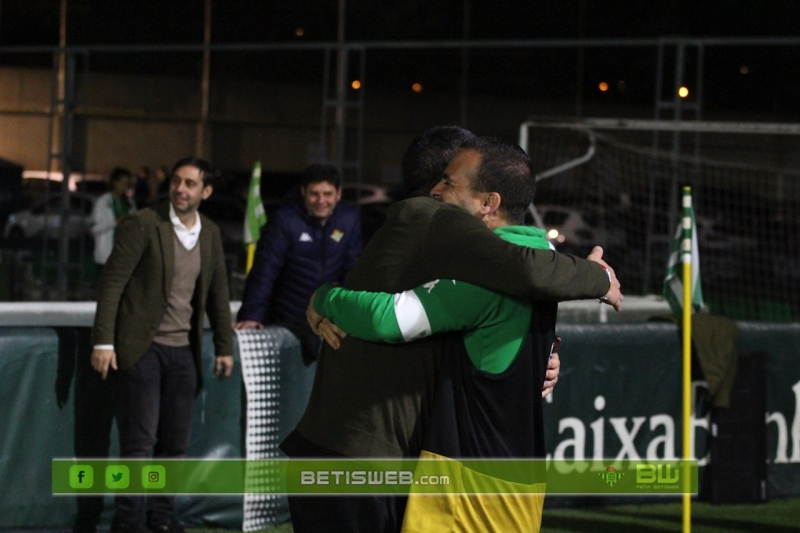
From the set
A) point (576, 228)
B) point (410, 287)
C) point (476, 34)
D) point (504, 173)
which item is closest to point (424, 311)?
point (410, 287)

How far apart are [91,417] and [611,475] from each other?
2.98m

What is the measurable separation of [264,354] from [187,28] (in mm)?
22287

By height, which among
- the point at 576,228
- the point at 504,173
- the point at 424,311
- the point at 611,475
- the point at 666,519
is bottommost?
the point at 666,519

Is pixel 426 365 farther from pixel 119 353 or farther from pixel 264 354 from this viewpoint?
pixel 264 354

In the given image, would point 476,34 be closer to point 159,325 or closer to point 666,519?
point 666,519

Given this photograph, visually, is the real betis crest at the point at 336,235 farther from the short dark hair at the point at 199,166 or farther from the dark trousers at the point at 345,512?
the dark trousers at the point at 345,512

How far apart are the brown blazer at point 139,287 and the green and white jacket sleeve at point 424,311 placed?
2.96 m

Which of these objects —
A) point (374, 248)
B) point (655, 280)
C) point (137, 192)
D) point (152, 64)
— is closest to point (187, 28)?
point (152, 64)

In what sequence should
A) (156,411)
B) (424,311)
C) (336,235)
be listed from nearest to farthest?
(424,311) < (156,411) < (336,235)

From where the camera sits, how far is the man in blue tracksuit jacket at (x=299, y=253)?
258 inches

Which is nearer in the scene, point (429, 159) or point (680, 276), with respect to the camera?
point (429, 159)

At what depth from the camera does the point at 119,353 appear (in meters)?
5.73

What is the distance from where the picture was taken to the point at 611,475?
695cm

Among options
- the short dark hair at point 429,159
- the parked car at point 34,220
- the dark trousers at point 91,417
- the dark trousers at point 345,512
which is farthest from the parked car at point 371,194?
the dark trousers at point 345,512
